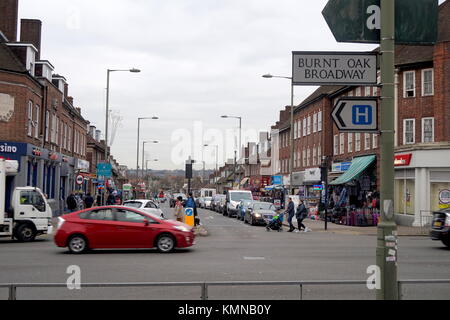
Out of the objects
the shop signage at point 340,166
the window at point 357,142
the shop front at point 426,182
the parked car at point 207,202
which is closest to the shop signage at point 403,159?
the shop front at point 426,182

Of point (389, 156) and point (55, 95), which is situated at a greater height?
point (55, 95)

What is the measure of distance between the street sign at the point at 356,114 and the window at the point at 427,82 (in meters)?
26.2

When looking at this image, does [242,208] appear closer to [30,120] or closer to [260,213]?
[260,213]

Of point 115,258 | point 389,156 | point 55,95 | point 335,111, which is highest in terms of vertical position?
point 55,95

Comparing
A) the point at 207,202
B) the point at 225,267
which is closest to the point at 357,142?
the point at 225,267

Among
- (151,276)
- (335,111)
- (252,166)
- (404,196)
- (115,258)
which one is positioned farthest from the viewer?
(252,166)

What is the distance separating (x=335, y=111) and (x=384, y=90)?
64cm

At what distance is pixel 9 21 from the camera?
34.2 meters

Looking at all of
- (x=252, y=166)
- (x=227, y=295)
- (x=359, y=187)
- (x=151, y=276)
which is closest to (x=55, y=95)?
(x=359, y=187)

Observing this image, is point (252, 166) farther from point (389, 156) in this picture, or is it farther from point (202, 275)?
point (389, 156)

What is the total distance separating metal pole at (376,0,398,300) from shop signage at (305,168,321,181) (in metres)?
39.9

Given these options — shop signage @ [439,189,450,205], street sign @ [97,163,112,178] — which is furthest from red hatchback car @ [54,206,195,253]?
shop signage @ [439,189,450,205]

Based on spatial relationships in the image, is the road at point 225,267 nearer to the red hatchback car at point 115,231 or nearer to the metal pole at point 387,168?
the red hatchback car at point 115,231
